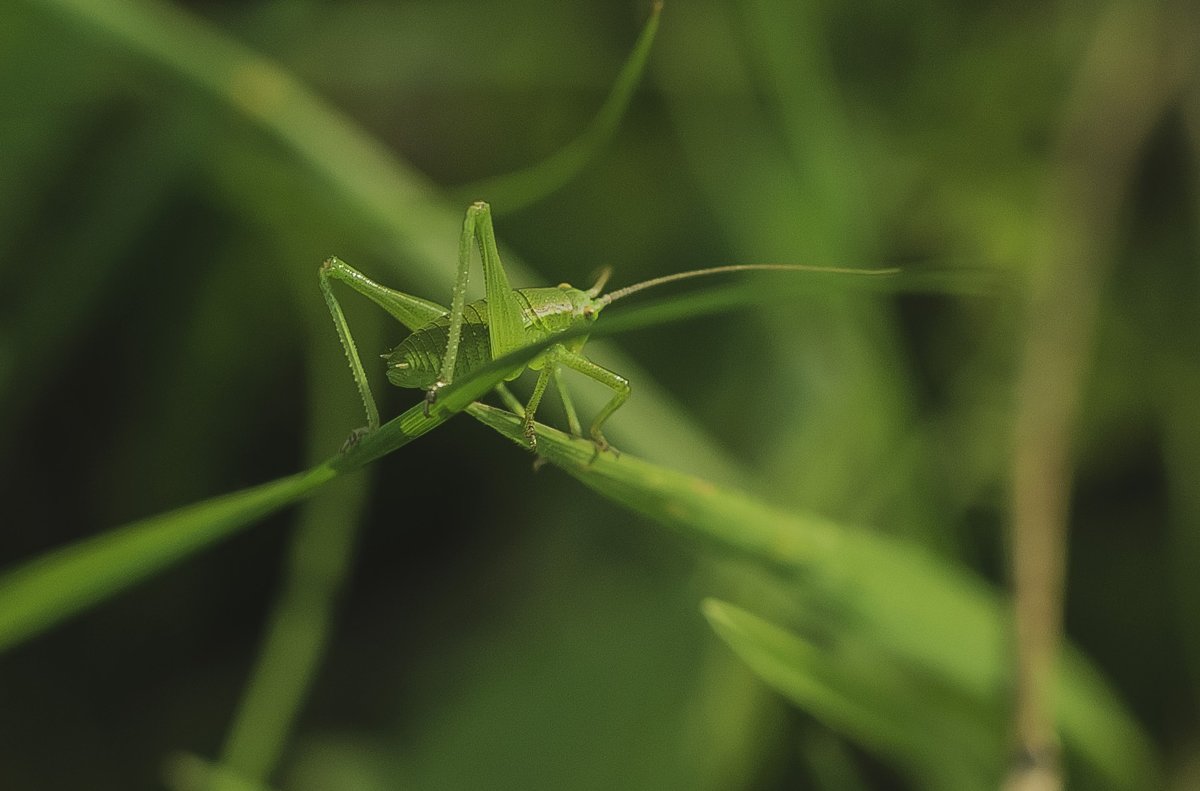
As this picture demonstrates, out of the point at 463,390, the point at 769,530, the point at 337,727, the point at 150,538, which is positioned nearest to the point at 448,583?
the point at 337,727

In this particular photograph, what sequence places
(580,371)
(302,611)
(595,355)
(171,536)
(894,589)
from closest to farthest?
(171,536), (580,371), (894,589), (302,611), (595,355)

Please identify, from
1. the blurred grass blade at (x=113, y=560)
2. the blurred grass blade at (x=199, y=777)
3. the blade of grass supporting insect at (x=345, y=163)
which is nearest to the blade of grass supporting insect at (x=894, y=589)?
the blurred grass blade at (x=113, y=560)

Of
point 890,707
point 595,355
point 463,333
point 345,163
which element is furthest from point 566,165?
point 890,707

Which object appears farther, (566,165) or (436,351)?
(566,165)

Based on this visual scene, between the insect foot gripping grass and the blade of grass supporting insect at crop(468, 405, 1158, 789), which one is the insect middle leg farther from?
the blade of grass supporting insect at crop(468, 405, 1158, 789)

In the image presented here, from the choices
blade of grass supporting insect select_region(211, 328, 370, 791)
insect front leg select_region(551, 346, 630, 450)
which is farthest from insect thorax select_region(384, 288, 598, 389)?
blade of grass supporting insect select_region(211, 328, 370, 791)

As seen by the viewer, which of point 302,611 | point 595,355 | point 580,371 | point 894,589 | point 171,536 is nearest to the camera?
point 171,536

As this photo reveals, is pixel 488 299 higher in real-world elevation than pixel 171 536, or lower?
higher

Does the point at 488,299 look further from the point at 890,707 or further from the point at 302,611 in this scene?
the point at 890,707
